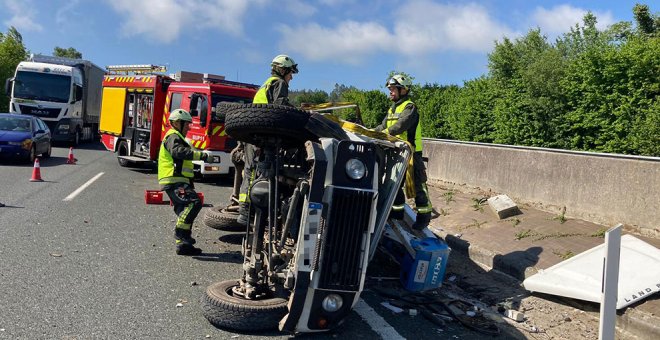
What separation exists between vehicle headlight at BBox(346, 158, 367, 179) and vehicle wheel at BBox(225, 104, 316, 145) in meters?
0.46

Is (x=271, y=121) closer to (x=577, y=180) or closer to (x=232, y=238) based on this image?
(x=232, y=238)

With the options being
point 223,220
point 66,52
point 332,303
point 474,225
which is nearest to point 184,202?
point 223,220

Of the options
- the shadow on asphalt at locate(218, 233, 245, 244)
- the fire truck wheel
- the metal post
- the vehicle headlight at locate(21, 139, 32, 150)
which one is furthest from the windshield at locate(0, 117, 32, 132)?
the metal post

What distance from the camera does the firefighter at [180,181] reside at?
6.38 meters

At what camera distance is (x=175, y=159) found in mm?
6617

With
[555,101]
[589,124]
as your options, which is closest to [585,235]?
[589,124]

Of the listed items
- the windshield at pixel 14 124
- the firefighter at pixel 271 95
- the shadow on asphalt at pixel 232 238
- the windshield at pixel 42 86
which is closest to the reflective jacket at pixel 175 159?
the shadow on asphalt at pixel 232 238

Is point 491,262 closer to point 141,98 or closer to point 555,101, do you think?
point 555,101

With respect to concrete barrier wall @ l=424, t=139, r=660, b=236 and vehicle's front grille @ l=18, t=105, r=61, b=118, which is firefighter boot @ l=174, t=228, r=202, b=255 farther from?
vehicle's front grille @ l=18, t=105, r=61, b=118

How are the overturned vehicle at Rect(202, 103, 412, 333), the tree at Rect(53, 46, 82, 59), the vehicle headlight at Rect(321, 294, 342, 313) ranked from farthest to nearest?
1. the tree at Rect(53, 46, 82, 59)
2. the vehicle headlight at Rect(321, 294, 342, 313)
3. the overturned vehicle at Rect(202, 103, 412, 333)

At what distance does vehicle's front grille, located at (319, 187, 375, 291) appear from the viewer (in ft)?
12.6

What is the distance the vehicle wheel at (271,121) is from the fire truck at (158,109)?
7317 millimetres

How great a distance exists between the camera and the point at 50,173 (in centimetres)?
1345

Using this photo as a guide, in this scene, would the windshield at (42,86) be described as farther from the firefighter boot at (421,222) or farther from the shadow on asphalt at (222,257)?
the firefighter boot at (421,222)
